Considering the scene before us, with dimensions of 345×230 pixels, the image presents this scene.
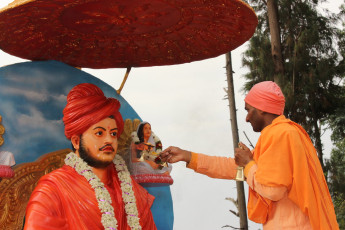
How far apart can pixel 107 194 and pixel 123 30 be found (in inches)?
51.9

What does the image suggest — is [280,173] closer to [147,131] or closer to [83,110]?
[147,131]

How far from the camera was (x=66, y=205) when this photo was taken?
2938mm

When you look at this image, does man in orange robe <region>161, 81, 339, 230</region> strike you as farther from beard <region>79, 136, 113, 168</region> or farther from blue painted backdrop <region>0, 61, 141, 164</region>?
blue painted backdrop <region>0, 61, 141, 164</region>

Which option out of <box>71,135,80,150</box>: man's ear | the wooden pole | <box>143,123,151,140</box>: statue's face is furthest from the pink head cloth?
the wooden pole

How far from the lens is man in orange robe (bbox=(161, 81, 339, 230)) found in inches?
116

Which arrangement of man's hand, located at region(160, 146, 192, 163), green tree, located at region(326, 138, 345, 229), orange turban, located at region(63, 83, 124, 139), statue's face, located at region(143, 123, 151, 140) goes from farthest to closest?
1. green tree, located at region(326, 138, 345, 229)
2. statue's face, located at region(143, 123, 151, 140)
3. man's hand, located at region(160, 146, 192, 163)
4. orange turban, located at region(63, 83, 124, 139)

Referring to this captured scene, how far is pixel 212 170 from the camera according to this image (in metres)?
3.74

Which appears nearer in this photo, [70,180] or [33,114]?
[70,180]

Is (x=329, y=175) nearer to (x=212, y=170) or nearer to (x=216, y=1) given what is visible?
(x=212, y=170)

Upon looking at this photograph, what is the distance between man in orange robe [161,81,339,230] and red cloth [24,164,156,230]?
1.00 meters

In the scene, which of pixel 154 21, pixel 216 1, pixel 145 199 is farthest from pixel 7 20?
pixel 145 199

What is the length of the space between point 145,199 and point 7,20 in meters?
1.68

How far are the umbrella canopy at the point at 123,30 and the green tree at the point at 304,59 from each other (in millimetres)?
7146

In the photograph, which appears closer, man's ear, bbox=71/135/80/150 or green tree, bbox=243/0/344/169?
man's ear, bbox=71/135/80/150
